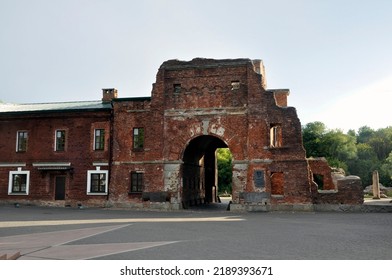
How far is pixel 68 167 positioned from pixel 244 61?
13985 mm

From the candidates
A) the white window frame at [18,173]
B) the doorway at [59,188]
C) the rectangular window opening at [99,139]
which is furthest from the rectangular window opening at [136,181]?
the white window frame at [18,173]

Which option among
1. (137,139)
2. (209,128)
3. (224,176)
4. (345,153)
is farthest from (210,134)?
(345,153)

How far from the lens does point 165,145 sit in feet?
77.7

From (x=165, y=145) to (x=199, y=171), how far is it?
6.61 meters

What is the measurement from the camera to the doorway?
25541 millimetres

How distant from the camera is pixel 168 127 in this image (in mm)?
23766

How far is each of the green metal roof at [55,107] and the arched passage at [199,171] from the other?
6.75 m

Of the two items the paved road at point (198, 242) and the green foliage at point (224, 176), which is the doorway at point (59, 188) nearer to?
the paved road at point (198, 242)

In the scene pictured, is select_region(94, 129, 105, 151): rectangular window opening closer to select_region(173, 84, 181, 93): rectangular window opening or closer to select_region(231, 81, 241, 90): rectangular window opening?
select_region(173, 84, 181, 93): rectangular window opening

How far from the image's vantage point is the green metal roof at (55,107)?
85.7 feet

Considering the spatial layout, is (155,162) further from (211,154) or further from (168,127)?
(211,154)

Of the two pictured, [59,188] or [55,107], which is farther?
[55,107]

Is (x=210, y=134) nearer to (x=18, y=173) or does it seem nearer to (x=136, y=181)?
(x=136, y=181)
